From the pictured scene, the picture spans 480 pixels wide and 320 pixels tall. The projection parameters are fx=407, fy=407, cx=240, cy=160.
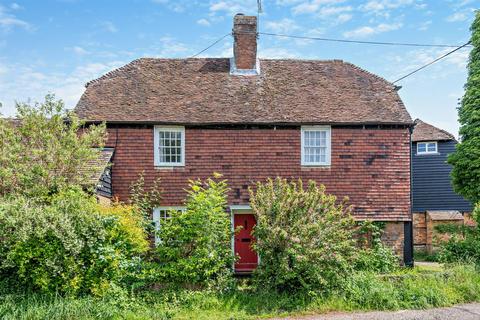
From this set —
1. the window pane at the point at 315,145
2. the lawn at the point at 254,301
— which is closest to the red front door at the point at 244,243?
the window pane at the point at 315,145

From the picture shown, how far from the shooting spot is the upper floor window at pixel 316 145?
47.6ft

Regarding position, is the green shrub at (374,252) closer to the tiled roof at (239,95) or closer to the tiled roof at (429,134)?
the tiled roof at (239,95)

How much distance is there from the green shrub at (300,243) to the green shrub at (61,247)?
135 inches

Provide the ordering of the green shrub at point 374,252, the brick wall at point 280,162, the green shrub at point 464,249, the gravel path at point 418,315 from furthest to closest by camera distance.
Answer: the brick wall at point 280,162 < the green shrub at point 374,252 < the green shrub at point 464,249 < the gravel path at point 418,315

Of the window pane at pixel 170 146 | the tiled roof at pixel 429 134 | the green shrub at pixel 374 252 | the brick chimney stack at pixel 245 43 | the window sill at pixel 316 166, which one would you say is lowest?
the green shrub at pixel 374 252

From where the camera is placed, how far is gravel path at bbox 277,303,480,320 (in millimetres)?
8742

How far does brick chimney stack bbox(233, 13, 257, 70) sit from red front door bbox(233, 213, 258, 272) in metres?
6.14

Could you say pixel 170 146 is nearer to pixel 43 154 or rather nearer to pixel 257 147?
pixel 257 147

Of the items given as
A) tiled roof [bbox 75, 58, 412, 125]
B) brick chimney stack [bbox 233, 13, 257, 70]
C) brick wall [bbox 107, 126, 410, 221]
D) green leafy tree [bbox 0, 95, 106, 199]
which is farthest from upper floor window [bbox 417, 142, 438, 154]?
green leafy tree [bbox 0, 95, 106, 199]

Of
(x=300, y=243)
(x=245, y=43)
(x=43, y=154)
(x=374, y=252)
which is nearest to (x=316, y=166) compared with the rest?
(x=374, y=252)

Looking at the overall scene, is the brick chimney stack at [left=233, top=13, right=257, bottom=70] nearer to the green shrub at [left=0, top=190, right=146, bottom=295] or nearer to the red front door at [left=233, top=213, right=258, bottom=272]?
the red front door at [left=233, top=213, right=258, bottom=272]

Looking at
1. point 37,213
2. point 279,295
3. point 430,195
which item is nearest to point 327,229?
point 279,295

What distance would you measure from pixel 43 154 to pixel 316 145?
29.0ft

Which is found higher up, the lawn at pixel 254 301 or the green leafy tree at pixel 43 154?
the green leafy tree at pixel 43 154
